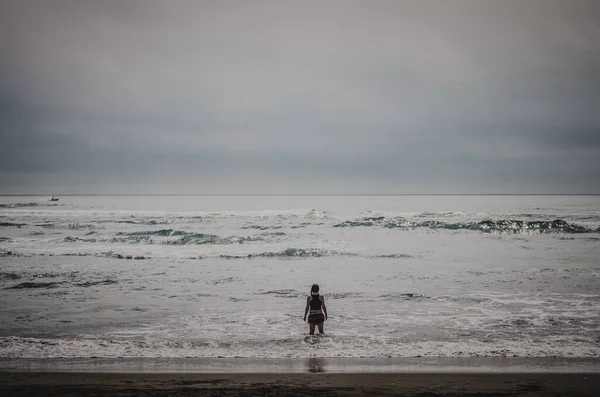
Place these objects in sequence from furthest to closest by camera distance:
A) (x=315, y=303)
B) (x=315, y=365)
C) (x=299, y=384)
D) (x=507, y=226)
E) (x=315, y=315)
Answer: (x=507, y=226) < (x=315, y=303) < (x=315, y=315) < (x=315, y=365) < (x=299, y=384)

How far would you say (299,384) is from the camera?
25.6ft

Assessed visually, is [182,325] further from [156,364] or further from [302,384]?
[302,384]

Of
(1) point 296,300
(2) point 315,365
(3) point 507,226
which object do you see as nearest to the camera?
(2) point 315,365

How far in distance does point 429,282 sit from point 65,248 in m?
28.0

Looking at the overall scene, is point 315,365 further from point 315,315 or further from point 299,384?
point 315,315

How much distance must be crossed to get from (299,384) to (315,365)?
1.57 metres

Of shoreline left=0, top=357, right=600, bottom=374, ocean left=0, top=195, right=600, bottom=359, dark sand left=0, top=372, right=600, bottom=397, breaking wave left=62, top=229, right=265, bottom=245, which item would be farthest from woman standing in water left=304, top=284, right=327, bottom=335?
breaking wave left=62, top=229, right=265, bottom=245

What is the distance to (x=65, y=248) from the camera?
3594cm

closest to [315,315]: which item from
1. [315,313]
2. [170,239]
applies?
[315,313]

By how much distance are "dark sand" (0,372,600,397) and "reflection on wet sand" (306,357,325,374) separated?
0.37m

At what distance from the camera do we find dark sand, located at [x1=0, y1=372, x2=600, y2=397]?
728cm

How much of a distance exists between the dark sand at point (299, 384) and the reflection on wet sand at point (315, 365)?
0.37 m

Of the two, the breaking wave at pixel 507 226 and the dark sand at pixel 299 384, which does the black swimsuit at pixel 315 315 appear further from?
the breaking wave at pixel 507 226

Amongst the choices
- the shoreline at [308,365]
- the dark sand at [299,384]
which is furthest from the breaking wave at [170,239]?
the dark sand at [299,384]
